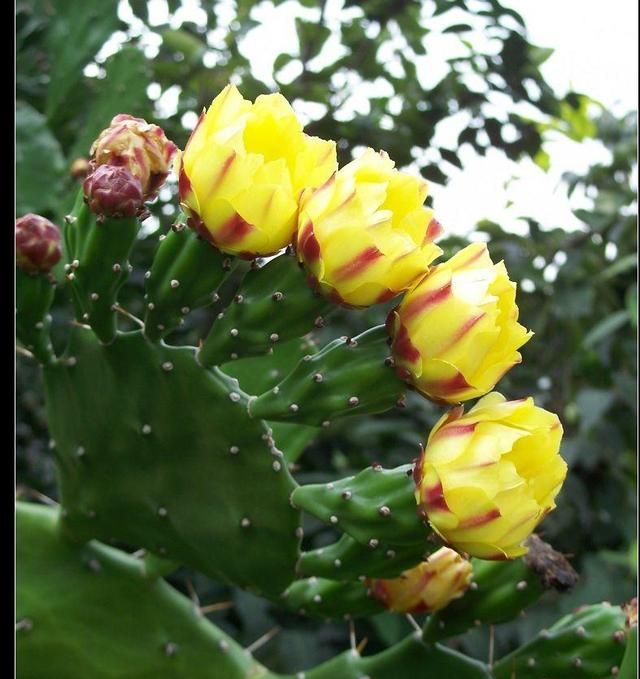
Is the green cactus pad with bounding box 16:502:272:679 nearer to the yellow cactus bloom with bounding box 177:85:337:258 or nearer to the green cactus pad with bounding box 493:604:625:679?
the green cactus pad with bounding box 493:604:625:679

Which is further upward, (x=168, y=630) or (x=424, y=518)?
(x=424, y=518)

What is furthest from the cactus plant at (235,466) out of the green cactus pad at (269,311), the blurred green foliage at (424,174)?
the blurred green foliage at (424,174)

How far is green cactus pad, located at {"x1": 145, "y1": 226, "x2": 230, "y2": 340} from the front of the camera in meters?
0.67

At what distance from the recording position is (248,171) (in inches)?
23.7

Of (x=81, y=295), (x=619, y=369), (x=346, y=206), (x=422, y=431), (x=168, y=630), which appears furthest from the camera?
(x=619, y=369)

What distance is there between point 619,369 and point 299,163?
4.96 feet

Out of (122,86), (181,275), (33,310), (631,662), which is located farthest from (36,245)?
(122,86)

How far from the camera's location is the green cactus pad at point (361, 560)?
0.71 m

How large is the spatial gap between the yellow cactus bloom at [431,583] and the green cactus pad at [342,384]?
19cm

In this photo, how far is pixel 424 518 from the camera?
0.64 metres

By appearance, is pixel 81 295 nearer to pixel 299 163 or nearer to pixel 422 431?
pixel 299 163

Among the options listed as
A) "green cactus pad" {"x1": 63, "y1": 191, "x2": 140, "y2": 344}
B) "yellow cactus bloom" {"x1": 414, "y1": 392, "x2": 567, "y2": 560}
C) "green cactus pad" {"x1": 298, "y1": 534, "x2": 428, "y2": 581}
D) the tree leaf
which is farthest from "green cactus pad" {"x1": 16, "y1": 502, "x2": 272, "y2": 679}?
the tree leaf

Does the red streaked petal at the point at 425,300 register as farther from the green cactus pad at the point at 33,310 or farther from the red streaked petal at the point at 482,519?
the green cactus pad at the point at 33,310
